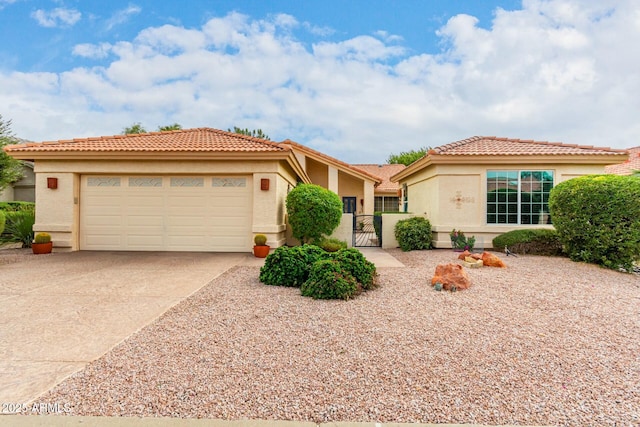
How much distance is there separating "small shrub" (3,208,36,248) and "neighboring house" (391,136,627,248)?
15.1m

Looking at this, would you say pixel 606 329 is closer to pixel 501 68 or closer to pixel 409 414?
pixel 409 414

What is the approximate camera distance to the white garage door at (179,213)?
1055cm

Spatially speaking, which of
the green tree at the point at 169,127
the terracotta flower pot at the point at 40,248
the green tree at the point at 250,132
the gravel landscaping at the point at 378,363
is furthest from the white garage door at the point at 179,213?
the green tree at the point at 250,132

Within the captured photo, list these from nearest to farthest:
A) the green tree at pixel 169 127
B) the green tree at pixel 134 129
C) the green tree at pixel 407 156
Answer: the green tree at pixel 169 127, the green tree at pixel 134 129, the green tree at pixel 407 156

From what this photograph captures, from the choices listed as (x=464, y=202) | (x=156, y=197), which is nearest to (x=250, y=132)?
(x=156, y=197)

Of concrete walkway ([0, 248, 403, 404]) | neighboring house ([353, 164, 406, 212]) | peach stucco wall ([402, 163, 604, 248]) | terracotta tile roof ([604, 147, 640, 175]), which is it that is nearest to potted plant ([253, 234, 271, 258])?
concrete walkway ([0, 248, 403, 404])

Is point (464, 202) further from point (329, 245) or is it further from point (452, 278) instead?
point (452, 278)

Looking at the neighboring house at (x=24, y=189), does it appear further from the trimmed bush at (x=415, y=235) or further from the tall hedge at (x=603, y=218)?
the tall hedge at (x=603, y=218)

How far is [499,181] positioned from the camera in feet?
38.2

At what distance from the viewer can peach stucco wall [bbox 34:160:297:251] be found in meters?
10.4

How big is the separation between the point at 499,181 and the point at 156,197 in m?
12.3

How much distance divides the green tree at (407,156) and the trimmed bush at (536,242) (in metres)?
34.7

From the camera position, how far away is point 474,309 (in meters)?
4.88

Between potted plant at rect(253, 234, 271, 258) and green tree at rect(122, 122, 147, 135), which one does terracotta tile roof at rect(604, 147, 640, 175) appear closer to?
potted plant at rect(253, 234, 271, 258)
